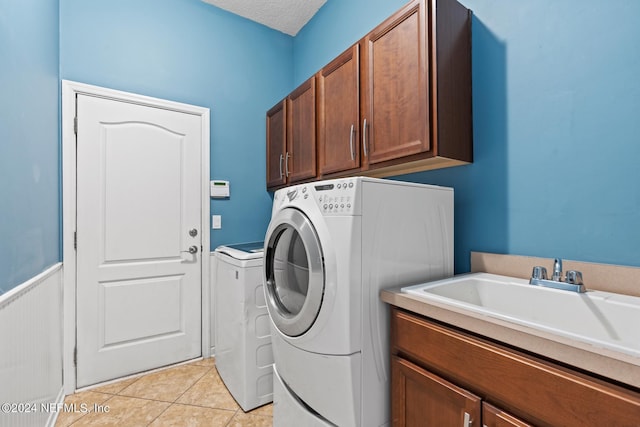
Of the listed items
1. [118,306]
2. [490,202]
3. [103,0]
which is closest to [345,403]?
[490,202]

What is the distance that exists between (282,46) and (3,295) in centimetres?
280

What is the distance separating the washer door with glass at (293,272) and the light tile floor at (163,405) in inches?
30.4

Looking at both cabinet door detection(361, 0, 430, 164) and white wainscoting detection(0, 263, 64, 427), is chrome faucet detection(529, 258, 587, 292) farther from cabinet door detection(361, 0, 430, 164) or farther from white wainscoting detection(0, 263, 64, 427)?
white wainscoting detection(0, 263, 64, 427)

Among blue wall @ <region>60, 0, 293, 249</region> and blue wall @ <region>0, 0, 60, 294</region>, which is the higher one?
blue wall @ <region>60, 0, 293, 249</region>

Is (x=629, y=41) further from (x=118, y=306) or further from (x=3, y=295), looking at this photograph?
(x=118, y=306)

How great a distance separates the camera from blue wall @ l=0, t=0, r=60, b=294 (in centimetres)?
106

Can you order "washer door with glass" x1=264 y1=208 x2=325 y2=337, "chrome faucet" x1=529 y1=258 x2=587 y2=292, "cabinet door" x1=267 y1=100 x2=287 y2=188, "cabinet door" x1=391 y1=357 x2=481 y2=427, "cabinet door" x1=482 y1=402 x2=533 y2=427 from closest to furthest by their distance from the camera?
"cabinet door" x1=482 y1=402 x2=533 y2=427 < "cabinet door" x1=391 y1=357 x2=481 y2=427 < "chrome faucet" x1=529 y1=258 x2=587 y2=292 < "washer door with glass" x1=264 y1=208 x2=325 y2=337 < "cabinet door" x1=267 y1=100 x2=287 y2=188

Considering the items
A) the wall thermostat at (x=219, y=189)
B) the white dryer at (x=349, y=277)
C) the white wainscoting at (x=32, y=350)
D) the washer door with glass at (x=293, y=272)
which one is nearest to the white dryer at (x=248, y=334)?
the washer door with glass at (x=293, y=272)

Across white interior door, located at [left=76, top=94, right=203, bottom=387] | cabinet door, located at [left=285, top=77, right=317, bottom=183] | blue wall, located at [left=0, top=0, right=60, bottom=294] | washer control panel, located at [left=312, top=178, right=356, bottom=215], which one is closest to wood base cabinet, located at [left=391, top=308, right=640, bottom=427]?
washer control panel, located at [left=312, top=178, right=356, bottom=215]

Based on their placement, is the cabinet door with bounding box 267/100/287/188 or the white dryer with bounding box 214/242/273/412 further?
the cabinet door with bounding box 267/100/287/188

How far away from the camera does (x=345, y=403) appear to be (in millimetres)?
1077

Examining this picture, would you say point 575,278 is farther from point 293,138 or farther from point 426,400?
point 293,138

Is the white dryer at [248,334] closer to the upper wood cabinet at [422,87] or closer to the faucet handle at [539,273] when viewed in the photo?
the upper wood cabinet at [422,87]

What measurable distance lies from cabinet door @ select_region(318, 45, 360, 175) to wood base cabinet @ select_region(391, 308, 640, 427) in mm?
1000
